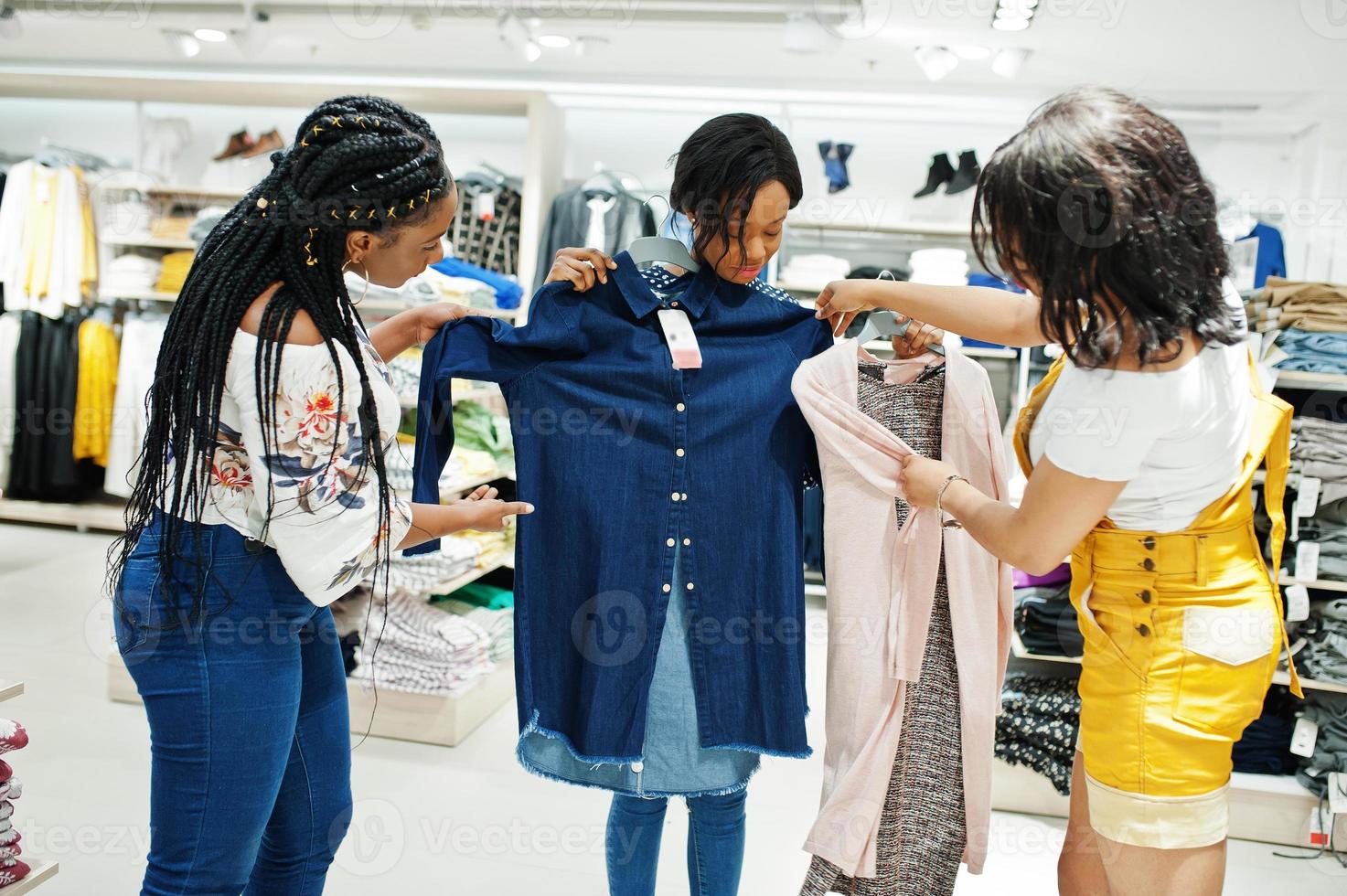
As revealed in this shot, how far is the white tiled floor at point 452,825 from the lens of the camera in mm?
2510

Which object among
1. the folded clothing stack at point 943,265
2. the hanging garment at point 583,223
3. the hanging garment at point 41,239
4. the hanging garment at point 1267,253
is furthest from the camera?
the hanging garment at point 41,239

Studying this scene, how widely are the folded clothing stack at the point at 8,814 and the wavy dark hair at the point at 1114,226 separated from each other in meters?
2.00

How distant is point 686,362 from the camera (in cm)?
166

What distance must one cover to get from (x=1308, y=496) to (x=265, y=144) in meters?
5.98

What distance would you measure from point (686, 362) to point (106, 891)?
6.85 ft

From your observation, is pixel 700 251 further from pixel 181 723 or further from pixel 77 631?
pixel 77 631

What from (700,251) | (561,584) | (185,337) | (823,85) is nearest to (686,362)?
(700,251)

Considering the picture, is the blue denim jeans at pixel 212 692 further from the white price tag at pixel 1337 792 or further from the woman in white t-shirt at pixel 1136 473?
A: the white price tag at pixel 1337 792

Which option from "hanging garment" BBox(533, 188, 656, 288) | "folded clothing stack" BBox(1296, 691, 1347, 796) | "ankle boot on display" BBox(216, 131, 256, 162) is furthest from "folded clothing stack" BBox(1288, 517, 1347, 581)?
"ankle boot on display" BBox(216, 131, 256, 162)

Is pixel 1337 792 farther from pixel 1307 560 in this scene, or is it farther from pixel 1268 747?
pixel 1307 560

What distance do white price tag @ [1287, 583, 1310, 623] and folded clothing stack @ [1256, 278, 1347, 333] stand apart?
0.81 meters

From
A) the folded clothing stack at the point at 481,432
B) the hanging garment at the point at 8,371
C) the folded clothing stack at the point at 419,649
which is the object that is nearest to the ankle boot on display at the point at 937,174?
the folded clothing stack at the point at 481,432

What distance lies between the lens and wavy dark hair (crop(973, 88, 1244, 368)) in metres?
1.13

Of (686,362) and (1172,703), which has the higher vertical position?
(686,362)
